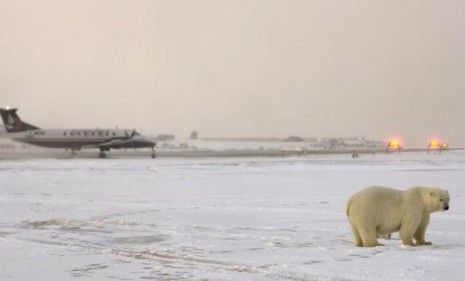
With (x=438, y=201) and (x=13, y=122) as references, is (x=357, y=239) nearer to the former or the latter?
(x=438, y=201)

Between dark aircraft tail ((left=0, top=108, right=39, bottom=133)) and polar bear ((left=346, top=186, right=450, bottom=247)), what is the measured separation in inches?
2890

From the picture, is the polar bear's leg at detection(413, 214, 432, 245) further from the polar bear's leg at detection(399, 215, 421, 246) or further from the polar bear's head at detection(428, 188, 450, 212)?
the polar bear's head at detection(428, 188, 450, 212)

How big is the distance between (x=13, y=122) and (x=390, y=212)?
7558cm

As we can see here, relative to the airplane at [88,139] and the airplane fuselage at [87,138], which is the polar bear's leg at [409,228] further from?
the airplane fuselage at [87,138]

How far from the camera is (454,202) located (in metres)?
22.3

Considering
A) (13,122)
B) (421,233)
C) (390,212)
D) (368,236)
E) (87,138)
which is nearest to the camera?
(368,236)

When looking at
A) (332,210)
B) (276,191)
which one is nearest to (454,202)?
(332,210)

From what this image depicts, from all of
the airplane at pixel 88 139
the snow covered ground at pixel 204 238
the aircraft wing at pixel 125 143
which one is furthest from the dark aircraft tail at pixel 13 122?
the snow covered ground at pixel 204 238

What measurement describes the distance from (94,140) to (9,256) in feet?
219

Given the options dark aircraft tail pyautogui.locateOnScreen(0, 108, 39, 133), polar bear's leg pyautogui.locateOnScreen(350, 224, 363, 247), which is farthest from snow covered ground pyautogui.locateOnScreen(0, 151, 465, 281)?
dark aircraft tail pyautogui.locateOnScreen(0, 108, 39, 133)

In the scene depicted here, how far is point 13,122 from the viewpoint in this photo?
82.4 meters

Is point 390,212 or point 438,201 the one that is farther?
point 390,212

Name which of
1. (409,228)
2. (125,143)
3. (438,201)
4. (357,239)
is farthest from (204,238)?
(125,143)

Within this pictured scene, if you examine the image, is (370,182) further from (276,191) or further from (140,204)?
(140,204)
